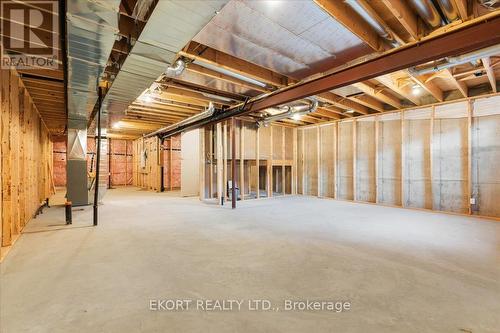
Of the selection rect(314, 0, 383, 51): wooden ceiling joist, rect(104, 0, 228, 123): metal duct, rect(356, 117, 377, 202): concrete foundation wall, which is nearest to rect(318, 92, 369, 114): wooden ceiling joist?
rect(356, 117, 377, 202): concrete foundation wall

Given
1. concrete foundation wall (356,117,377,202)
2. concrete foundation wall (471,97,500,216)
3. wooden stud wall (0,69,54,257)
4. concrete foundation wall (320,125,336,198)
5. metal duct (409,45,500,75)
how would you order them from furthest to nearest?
1. concrete foundation wall (320,125,336,198)
2. concrete foundation wall (356,117,377,202)
3. concrete foundation wall (471,97,500,216)
4. wooden stud wall (0,69,54,257)
5. metal duct (409,45,500,75)

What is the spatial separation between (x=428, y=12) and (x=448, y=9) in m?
0.15

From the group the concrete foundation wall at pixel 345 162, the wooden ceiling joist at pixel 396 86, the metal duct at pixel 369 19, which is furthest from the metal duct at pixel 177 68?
the concrete foundation wall at pixel 345 162

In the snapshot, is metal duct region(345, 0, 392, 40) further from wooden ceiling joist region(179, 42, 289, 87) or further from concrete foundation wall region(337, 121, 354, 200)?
concrete foundation wall region(337, 121, 354, 200)

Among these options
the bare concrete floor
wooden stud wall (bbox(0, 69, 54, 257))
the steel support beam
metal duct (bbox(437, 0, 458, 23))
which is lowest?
the bare concrete floor

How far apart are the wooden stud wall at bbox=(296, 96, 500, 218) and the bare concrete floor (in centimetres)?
125

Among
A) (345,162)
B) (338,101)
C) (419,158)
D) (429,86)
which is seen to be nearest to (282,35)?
(338,101)

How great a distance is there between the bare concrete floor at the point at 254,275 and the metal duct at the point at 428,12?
8.03 feet

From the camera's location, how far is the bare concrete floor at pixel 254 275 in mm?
1588

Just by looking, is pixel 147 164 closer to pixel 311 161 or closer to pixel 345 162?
pixel 311 161

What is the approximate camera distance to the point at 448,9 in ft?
7.22

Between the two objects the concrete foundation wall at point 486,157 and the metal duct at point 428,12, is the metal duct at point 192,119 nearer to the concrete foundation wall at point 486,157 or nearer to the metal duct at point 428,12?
the metal duct at point 428,12

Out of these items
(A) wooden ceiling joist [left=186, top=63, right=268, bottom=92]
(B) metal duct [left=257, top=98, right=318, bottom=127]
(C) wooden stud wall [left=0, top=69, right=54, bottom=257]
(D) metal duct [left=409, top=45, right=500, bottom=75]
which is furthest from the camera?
(B) metal duct [left=257, top=98, right=318, bottom=127]

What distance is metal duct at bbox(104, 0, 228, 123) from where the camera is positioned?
64.9 inches
